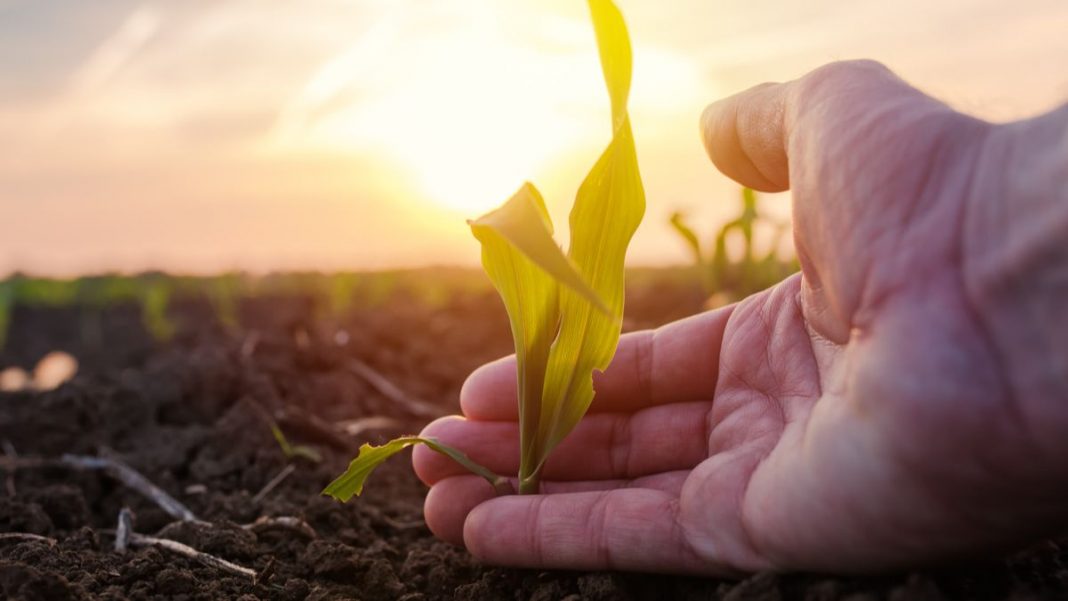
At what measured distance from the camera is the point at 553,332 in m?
1.91

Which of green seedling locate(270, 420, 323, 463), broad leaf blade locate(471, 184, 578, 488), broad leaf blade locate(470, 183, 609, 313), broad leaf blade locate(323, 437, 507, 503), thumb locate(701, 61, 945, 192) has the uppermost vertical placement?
thumb locate(701, 61, 945, 192)

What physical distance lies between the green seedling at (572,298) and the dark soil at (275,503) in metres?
0.25

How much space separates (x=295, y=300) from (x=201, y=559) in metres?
8.66

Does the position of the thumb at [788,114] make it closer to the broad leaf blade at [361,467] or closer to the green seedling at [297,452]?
the broad leaf blade at [361,467]

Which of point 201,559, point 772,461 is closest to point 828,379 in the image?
point 772,461

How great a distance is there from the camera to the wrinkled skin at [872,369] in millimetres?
1272

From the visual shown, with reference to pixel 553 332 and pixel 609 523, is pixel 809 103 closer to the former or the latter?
pixel 553 332

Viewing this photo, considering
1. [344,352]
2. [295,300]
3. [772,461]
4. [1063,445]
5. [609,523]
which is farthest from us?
[295,300]

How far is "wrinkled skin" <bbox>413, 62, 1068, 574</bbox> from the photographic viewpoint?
1272 mm

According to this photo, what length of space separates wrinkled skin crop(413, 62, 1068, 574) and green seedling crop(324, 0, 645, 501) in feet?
0.58

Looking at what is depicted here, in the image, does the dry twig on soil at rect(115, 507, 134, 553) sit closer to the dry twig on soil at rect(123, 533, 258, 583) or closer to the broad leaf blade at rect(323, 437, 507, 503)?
the dry twig on soil at rect(123, 533, 258, 583)

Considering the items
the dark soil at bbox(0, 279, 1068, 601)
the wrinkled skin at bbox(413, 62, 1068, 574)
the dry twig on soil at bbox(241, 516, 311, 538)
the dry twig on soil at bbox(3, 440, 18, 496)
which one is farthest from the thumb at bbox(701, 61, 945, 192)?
the dry twig on soil at bbox(3, 440, 18, 496)

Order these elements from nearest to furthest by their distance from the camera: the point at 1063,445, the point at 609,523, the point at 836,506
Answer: the point at 1063,445 → the point at 836,506 → the point at 609,523

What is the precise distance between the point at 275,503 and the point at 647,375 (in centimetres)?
106
